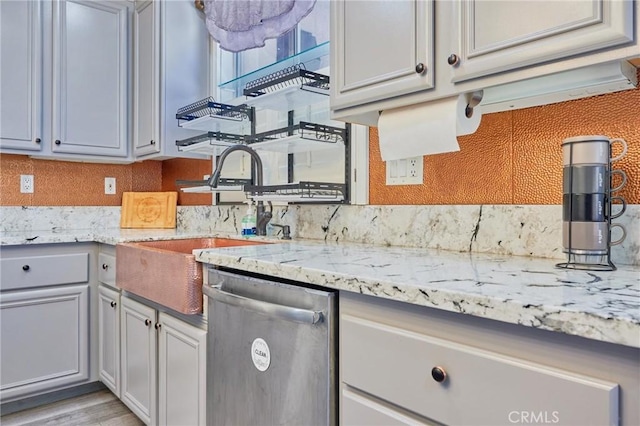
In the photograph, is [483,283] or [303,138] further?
[303,138]

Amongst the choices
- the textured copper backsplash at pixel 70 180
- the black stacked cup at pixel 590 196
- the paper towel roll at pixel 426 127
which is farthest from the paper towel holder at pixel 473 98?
the textured copper backsplash at pixel 70 180

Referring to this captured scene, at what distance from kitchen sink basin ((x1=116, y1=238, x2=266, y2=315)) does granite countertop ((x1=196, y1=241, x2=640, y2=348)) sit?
0.12 meters

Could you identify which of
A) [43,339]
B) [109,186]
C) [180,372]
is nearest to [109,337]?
[43,339]

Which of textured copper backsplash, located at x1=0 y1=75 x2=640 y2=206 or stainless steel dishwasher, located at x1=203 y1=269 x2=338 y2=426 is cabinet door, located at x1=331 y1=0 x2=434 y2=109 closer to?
textured copper backsplash, located at x1=0 y1=75 x2=640 y2=206

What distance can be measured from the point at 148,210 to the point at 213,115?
105 centimetres

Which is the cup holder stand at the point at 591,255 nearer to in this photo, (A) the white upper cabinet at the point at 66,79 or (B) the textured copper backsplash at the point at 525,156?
(B) the textured copper backsplash at the point at 525,156

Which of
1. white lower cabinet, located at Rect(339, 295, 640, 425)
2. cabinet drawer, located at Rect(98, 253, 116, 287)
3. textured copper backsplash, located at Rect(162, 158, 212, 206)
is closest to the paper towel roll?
white lower cabinet, located at Rect(339, 295, 640, 425)

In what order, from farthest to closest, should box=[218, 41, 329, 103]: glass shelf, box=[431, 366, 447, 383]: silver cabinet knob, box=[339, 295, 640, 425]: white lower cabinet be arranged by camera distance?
box=[218, 41, 329, 103]: glass shelf < box=[431, 366, 447, 383]: silver cabinet knob < box=[339, 295, 640, 425]: white lower cabinet

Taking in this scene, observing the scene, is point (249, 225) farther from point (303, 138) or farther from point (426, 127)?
point (426, 127)

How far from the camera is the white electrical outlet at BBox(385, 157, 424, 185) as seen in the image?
1.54 metres

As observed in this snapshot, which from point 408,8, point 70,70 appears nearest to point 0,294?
point 70,70

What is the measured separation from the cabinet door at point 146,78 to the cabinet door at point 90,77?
2.7 inches

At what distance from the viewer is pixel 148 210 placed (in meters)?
2.93

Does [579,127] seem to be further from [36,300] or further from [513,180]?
[36,300]
